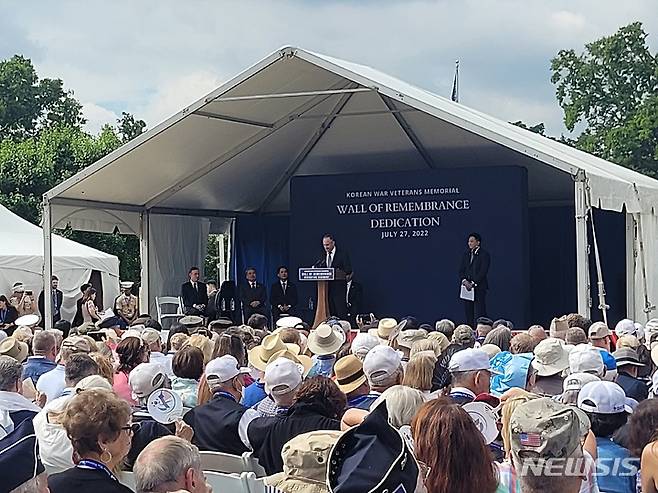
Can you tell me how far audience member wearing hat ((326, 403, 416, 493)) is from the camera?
6.87 feet

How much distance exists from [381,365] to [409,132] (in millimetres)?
10366

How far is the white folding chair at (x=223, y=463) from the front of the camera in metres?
4.30

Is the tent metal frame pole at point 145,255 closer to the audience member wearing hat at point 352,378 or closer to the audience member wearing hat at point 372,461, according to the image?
the audience member wearing hat at point 352,378

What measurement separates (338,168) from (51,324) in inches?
215

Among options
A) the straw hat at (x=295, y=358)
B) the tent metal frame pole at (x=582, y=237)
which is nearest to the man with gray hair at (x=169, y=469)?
the straw hat at (x=295, y=358)

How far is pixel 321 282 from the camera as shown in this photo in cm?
1414

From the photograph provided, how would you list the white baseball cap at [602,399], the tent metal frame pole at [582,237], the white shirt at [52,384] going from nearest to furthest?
1. the white baseball cap at [602,399]
2. the white shirt at [52,384]
3. the tent metal frame pole at [582,237]

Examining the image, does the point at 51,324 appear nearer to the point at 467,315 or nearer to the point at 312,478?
the point at 467,315

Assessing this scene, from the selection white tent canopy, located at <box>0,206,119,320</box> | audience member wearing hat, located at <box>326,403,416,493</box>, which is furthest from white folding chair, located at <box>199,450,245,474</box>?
white tent canopy, located at <box>0,206,119,320</box>

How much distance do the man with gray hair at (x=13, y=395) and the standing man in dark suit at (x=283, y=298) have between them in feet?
31.9

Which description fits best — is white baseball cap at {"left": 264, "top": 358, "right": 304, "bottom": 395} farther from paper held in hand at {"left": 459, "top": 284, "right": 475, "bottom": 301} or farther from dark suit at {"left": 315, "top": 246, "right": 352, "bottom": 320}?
dark suit at {"left": 315, "top": 246, "right": 352, "bottom": 320}

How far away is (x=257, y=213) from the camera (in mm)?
17969

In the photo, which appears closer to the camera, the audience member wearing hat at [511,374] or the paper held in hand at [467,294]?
the audience member wearing hat at [511,374]

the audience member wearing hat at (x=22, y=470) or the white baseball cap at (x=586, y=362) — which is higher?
the white baseball cap at (x=586, y=362)
